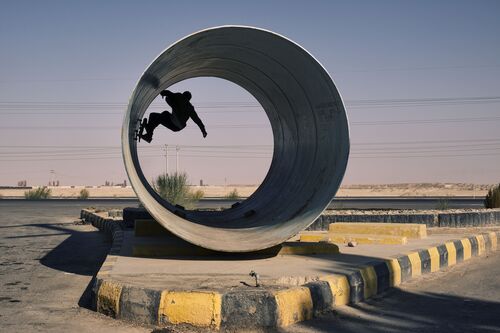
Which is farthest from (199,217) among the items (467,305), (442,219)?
(442,219)

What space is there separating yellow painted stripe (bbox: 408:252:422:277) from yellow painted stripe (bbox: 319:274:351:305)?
2.06 m

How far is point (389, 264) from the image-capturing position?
7527 mm

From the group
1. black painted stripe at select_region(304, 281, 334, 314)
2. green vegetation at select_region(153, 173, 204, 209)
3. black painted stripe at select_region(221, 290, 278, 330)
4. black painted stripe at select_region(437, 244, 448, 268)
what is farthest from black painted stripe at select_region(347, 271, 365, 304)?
green vegetation at select_region(153, 173, 204, 209)

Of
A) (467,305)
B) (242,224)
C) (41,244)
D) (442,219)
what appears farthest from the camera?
(442,219)

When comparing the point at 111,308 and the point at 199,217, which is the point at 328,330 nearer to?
the point at 111,308

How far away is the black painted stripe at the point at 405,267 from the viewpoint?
7879 millimetres

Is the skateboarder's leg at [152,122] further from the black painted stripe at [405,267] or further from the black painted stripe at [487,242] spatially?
the black painted stripe at [487,242]

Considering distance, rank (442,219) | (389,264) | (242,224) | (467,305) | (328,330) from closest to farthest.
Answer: (328,330) < (467,305) < (389,264) < (242,224) < (442,219)

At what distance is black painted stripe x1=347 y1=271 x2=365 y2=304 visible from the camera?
6.45 metres

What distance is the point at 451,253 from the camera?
957 centimetres

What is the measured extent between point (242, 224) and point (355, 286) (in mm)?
2683

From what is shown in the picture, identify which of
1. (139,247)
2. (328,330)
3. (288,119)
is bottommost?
(328,330)

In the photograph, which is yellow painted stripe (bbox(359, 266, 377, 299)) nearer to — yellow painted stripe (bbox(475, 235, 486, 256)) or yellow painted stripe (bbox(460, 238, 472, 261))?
yellow painted stripe (bbox(460, 238, 472, 261))

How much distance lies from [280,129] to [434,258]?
2887 millimetres
